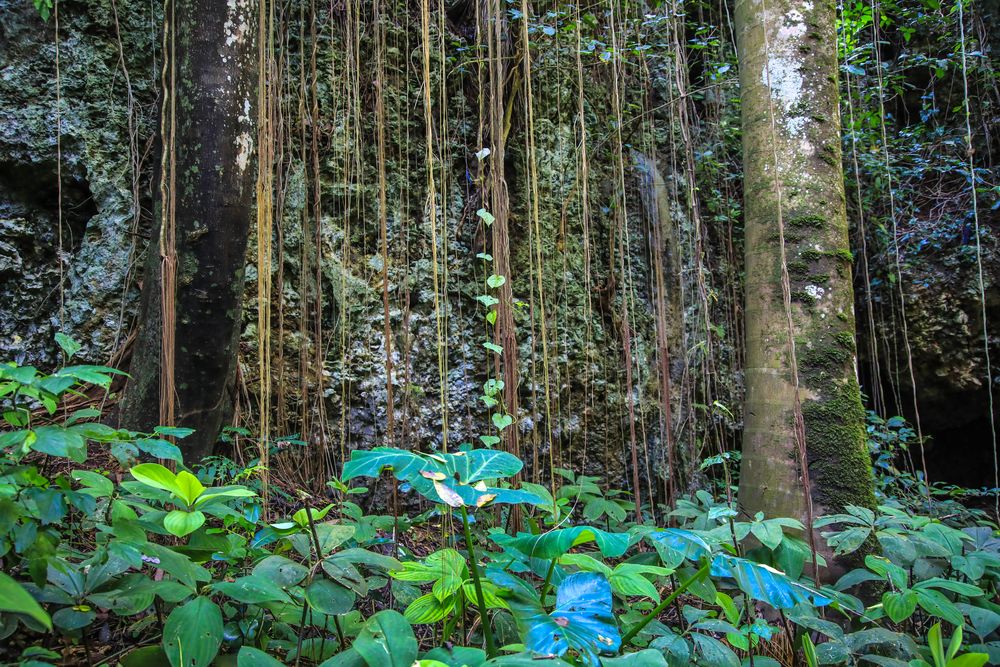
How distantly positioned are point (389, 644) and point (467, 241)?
2046 millimetres

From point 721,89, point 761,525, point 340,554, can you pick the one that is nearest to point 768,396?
point 761,525

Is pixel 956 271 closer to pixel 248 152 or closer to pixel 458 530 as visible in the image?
pixel 458 530

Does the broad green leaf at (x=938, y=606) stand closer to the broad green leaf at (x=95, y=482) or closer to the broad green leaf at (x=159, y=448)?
the broad green leaf at (x=159, y=448)

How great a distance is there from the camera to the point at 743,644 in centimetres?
100

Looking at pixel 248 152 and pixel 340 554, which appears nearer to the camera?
pixel 340 554

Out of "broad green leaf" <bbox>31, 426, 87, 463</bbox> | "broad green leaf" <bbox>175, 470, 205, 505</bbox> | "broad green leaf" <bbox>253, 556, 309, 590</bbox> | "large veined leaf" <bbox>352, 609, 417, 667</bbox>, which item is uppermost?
"broad green leaf" <bbox>31, 426, 87, 463</bbox>

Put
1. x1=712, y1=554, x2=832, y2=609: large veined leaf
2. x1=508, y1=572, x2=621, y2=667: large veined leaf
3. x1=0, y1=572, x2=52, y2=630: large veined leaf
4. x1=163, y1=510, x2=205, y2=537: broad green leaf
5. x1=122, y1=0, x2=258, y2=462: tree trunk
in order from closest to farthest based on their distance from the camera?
1. x1=0, y1=572, x2=52, y2=630: large veined leaf
2. x1=508, y1=572, x2=621, y2=667: large veined leaf
3. x1=163, y1=510, x2=205, y2=537: broad green leaf
4. x1=712, y1=554, x2=832, y2=609: large veined leaf
5. x1=122, y1=0, x2=258, y2=462: tree trunk

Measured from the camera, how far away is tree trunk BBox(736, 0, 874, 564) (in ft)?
5.16

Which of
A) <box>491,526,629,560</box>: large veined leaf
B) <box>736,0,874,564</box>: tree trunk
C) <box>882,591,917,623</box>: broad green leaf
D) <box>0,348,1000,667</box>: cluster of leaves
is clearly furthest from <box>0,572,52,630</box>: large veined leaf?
<box>736,0,874,564</box>: tree trunk

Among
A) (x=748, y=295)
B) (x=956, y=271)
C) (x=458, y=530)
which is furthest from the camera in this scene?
(x=956, y=271)

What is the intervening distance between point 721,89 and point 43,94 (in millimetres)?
3418

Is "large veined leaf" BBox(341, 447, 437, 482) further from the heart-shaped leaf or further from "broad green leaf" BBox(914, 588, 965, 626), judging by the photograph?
"broad green leaf" BBox(914, 588, 965, 626)

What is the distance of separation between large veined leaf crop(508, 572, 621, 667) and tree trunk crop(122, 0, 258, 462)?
1.19 m

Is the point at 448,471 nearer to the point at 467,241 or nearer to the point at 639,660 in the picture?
the point at 639,660
